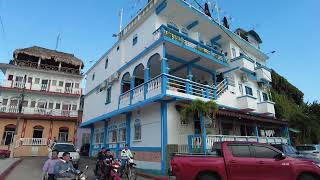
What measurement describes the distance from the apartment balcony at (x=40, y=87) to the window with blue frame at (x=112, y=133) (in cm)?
1491

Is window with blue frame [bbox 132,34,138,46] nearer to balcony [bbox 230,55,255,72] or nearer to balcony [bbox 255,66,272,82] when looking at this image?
balcony [bbox 230,55,255,72]

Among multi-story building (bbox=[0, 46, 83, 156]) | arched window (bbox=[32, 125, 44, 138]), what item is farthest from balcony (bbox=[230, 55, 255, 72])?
arched window (bbox=[32, 125, 44, 138])

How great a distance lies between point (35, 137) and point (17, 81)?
797 centimetres

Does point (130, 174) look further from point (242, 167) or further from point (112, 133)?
point (112, 133)

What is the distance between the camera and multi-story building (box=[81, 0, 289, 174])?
44.2 feet

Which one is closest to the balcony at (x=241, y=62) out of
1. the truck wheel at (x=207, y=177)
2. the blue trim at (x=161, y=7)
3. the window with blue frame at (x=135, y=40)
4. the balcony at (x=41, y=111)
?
the blue trim at (x=161, y=7)

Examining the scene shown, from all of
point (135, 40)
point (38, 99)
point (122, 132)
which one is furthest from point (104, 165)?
point (38, 99)

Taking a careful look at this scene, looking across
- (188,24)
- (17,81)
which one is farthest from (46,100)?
(188,24)

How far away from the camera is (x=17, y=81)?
3009 centimetres

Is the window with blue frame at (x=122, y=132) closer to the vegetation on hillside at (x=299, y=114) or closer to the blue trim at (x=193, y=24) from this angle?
the blue trim at (x=193, y=24)

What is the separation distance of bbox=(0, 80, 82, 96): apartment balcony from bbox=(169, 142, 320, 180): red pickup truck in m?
27.9

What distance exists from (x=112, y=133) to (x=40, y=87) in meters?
17.5

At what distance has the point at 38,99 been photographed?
30594 millimetres

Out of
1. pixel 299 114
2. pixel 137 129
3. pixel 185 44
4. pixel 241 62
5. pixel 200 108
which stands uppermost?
pixel 241 62
